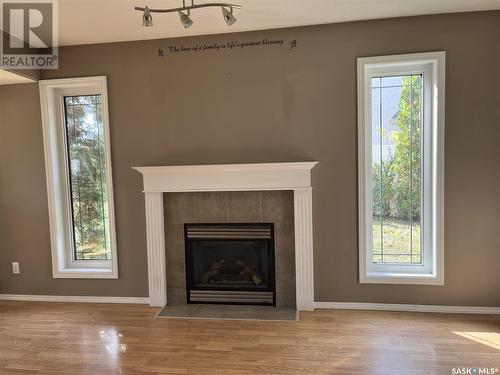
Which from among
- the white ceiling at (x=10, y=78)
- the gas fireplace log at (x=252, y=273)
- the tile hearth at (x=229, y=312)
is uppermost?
the white ceiling at (x=10, y=78)

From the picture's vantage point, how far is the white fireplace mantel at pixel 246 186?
277cm

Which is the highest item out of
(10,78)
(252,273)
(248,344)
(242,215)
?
(10,78)

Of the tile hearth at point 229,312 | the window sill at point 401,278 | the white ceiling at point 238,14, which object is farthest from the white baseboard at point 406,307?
the white ceiling at point 238,14

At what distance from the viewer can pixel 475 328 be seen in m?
2.49

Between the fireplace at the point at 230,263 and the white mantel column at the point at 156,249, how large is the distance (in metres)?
0.23

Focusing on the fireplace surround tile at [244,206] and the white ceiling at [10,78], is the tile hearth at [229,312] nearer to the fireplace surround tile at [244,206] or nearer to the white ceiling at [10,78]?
the fireplace surround tile at [244,206]

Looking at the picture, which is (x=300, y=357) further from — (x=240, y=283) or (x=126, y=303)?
(x=126, y=303)

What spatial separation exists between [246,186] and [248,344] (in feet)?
4.12

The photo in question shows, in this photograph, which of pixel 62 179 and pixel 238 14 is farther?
pixel 62 179

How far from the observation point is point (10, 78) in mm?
2945

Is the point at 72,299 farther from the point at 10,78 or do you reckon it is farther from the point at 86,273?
the point at 10,78

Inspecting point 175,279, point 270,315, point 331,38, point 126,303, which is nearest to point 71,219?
point 126,303

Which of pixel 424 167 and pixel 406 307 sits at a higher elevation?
pixel 424 167

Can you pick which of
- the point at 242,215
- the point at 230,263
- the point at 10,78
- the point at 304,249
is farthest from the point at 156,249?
the point at 10,78
